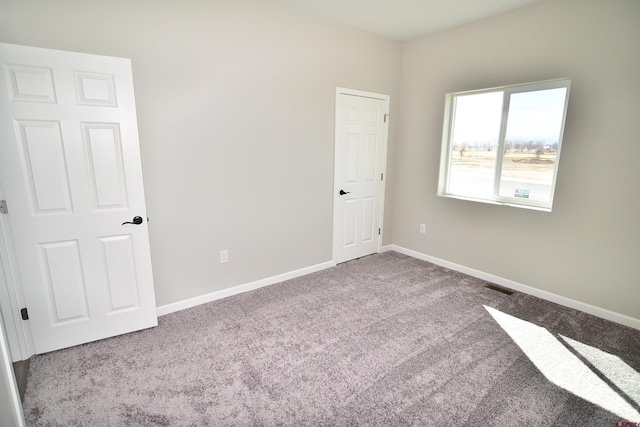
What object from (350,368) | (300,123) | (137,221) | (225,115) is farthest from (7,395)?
(300,123)

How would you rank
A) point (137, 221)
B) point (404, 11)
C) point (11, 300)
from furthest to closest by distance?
point (404, 11), point (137, 221), point (11, 300)

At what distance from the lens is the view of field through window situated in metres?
2.93

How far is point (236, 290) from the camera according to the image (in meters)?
3.12

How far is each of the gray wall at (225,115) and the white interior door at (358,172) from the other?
0.15 metres

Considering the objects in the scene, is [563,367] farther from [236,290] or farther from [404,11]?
[404,11]

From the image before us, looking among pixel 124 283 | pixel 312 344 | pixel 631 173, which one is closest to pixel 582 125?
pixel 631 173

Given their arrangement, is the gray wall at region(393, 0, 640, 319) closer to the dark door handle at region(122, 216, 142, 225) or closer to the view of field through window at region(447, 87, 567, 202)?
the view of field through window at region(447, 87, 567, 202)

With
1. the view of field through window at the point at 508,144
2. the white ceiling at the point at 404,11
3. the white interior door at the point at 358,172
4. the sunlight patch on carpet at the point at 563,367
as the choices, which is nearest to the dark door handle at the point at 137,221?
the white interior door at the point at 358,172

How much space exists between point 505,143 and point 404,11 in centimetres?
170

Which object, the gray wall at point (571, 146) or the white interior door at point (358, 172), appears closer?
the gray wall at point (571, 146)

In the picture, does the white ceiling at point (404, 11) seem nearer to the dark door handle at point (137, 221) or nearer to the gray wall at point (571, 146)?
the gray wall at point (571, 146)

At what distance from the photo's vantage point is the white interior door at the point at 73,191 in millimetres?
1938

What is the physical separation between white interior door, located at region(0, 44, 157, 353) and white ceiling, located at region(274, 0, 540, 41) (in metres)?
1.88

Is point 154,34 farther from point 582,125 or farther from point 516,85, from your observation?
point 582,125
